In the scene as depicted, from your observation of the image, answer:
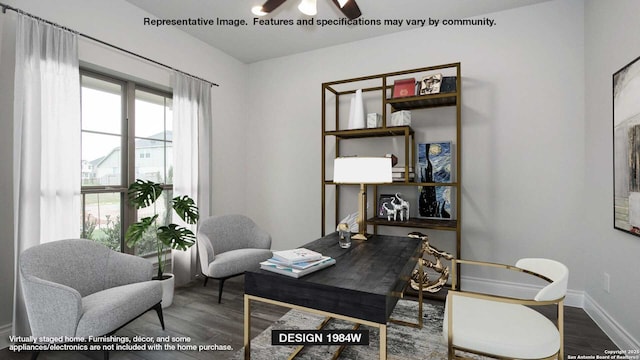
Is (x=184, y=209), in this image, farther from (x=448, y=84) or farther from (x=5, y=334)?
(x=448, y=84)

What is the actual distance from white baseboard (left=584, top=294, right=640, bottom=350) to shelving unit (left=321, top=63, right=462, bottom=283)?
1.08 m

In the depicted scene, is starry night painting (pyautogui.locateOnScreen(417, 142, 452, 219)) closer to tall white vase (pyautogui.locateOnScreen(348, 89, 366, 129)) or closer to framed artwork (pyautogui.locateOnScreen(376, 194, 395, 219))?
framed artwork (pyautogui.locateOnScreen(376, 194, 395, 219))

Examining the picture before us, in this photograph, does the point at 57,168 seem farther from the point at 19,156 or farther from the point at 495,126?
the point at 495,126

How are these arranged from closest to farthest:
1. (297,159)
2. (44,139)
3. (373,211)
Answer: (44,139) → (373,211) → (297,159)

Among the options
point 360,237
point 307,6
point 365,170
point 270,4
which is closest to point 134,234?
point 360,237

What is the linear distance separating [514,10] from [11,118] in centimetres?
426

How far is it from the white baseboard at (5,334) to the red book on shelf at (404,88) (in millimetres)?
3593

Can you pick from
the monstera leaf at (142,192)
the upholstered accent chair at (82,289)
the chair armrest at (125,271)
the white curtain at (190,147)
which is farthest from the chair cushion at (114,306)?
the white curtain at (190,147)

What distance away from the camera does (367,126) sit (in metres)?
3.25

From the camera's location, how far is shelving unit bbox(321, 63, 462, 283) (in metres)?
2.81

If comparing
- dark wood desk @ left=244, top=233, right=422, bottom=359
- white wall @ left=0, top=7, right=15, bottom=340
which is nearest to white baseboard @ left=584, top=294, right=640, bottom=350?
dark wood desk @ left=244, top=233, right=422, bottom=359

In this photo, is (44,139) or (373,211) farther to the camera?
(373,211)

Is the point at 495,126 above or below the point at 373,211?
above

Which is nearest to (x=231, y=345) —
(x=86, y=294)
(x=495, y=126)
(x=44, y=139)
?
(x=86, y=294)
